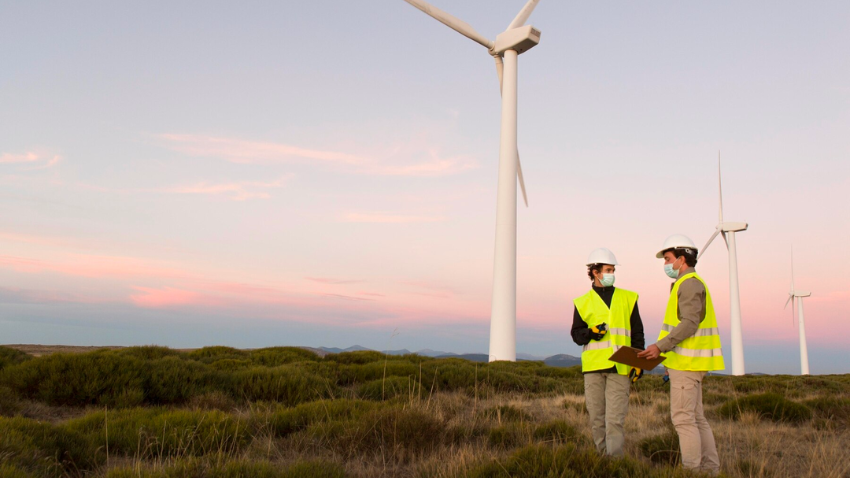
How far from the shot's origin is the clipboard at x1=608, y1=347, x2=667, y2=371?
6.54 m

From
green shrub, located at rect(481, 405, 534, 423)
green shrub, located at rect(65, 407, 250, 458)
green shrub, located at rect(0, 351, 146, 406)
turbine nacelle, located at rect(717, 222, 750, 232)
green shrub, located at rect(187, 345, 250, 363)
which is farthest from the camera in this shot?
turbine nacelle, located at rect(717, 222, 750, 232)

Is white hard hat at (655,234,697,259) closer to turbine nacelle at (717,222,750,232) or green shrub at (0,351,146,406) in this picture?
green shrub at (0,351,146,406)

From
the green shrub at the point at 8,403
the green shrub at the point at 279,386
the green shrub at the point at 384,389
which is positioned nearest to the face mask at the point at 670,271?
the green shrub at the point at 384,389

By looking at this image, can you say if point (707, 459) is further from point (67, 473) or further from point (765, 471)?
point (67, 473)

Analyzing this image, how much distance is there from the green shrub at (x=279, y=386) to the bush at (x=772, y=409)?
9315 millimetres

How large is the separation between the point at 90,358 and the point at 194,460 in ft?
26.0

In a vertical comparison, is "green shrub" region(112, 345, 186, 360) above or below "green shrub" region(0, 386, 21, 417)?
above

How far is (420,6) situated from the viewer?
31359 millimetres

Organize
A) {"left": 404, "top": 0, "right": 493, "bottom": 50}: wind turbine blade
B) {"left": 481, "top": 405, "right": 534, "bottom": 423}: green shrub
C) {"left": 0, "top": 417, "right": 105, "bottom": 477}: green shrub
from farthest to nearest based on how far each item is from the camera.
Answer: {"left": 404, "top": 0, "right": 493, "bottom": 50}: wind turbine blade < {"left": 481, "top": 405, "right": 534, "bottom": 423}: green shrub < {"left": 0, "top": 417, "right": 105, "bottom": 477}: green shrub

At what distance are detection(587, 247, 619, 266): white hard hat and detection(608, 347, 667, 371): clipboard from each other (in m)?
1.34

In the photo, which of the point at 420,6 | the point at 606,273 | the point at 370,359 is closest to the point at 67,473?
the point at 606,273

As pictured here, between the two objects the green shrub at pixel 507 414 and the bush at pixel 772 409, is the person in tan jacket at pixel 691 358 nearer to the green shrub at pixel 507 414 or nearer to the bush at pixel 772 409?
the green shrub at pixel 507 414

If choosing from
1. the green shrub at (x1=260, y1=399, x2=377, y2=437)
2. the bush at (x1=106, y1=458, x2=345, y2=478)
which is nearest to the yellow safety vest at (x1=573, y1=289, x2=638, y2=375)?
the bush at (x1=106, y1=458, x2=345, y2=478)

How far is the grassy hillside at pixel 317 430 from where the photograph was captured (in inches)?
242
